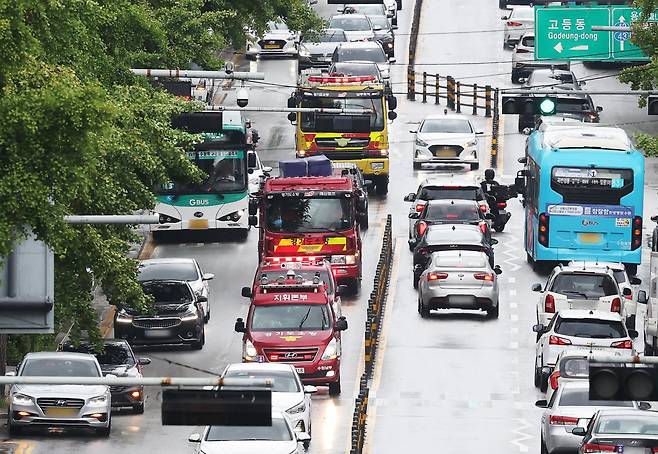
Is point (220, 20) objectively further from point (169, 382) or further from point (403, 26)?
point (169, 382)

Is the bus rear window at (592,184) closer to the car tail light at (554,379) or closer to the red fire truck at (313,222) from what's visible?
the red fire truck at (313,222)

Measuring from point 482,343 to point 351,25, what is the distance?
39.6m

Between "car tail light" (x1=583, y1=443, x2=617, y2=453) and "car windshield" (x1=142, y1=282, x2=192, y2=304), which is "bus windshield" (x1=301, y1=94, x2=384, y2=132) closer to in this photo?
"car windshield" (x1=142, y1=282, x2=192, y2=304)

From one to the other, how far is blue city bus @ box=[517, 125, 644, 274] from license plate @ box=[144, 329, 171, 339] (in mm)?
10192

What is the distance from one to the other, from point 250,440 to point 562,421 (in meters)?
4.85

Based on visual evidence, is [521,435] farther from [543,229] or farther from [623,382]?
[623,382]

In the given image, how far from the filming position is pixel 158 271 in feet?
154

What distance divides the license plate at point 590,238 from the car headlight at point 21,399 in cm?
1743

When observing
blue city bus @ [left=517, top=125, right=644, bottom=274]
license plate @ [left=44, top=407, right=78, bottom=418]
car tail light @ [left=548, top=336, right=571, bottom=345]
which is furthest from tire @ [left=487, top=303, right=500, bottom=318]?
license plate @ [left=44, top=407, right=78, bottom=418]

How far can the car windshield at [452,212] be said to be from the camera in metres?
52.2

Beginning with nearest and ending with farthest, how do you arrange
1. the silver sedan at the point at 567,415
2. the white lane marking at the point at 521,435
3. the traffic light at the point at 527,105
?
1. the silver sedan at the point at 567,415
2. the white lane marking at the point at 521,435
3. the traffic light at the point at 527,105

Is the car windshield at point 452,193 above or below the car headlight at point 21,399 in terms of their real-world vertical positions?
above

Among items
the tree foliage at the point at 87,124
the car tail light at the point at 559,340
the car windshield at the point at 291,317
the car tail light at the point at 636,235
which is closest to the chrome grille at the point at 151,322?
the tree foliage at the point at 87,124

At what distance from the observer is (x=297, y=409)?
35.8 meters
